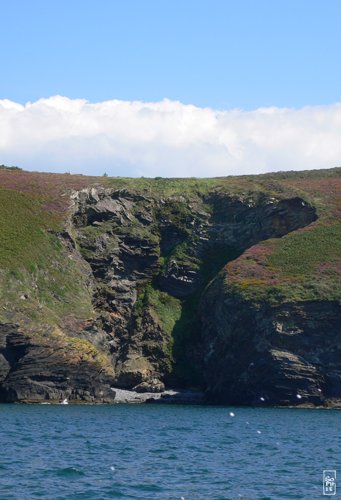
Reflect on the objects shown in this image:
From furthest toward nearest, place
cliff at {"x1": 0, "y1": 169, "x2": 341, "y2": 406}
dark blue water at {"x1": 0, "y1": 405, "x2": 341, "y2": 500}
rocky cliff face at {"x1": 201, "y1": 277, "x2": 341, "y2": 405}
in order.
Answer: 1. rocky cliff face at {"x1": 201, "y1": 277, "x2": 341, "y2": 405}
2. cliff at {"x1": 0, "y1": 169, "x2": 341, "y2": 406}
3. dark blue water at {"x1": 0, "y1": 405, "x2": 341, "y2": 500}

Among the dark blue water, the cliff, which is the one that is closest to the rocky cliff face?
the cliff

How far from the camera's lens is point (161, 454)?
150 feet

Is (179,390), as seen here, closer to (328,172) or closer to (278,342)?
(278,342)

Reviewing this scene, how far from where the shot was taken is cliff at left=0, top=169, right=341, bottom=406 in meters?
81.7

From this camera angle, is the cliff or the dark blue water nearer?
the dark blue water

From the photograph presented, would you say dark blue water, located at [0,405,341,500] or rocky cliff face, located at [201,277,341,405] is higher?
rocky cliff face, located at [201,277,341,405]

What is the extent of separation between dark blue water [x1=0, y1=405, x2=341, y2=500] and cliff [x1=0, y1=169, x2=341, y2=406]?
8411 mm

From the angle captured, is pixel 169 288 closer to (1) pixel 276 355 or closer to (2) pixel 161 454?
(1) pixel 276 355

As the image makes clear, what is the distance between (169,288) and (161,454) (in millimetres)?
55923

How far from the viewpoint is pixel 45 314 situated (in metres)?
83.2

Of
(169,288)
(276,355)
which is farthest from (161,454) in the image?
(169,288)

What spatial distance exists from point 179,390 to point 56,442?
43318mm

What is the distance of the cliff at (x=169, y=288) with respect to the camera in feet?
268

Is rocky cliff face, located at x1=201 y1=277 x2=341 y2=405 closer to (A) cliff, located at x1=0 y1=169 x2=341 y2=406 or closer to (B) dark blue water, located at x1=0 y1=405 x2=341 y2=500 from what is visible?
(A) cliff, located at x1=0 y1=169 x2=341 y2=406
